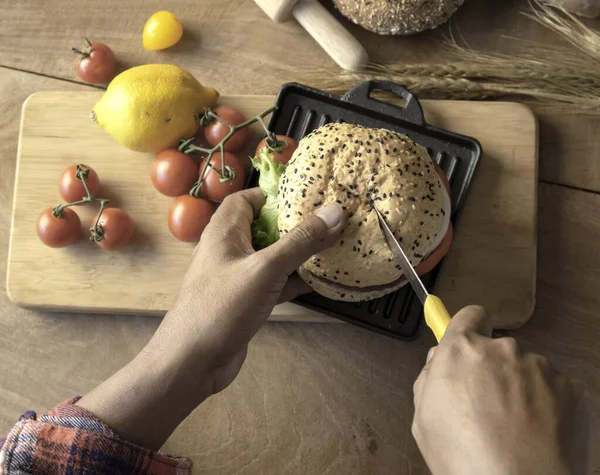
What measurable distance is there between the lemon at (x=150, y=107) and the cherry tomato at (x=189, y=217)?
0.75 feet

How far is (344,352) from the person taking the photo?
207 cm

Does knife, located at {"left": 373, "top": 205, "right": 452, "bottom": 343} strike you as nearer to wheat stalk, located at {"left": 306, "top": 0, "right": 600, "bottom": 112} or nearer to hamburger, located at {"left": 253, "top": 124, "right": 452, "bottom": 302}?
hamburger, located at {"left": 253, "top": 124, "right": 452, "bottom": 302}

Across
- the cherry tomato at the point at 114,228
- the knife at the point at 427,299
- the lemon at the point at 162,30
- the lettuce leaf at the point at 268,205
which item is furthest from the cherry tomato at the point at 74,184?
the knife at the point at 427,299

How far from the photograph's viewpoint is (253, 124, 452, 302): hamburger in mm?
1544

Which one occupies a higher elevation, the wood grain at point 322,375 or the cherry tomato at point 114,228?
the cherry tomato at point 114,228

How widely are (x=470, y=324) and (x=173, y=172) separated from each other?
3.68 feet

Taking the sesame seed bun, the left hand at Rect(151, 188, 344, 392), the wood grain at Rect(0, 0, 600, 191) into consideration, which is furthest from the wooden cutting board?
the left hand at Rect(151, 188, 344, 392)

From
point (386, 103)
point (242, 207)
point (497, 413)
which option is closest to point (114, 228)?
point (242, 207)

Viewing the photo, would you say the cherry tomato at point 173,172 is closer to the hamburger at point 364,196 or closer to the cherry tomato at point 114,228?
the cherry tomato at point 114,228

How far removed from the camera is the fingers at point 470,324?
133cm

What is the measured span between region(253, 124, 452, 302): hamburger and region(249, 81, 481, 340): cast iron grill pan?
11.8 inches

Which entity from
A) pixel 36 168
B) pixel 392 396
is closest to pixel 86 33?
pixel 36 168

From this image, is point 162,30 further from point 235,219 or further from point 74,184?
point 235,219

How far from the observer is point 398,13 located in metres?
2.04
